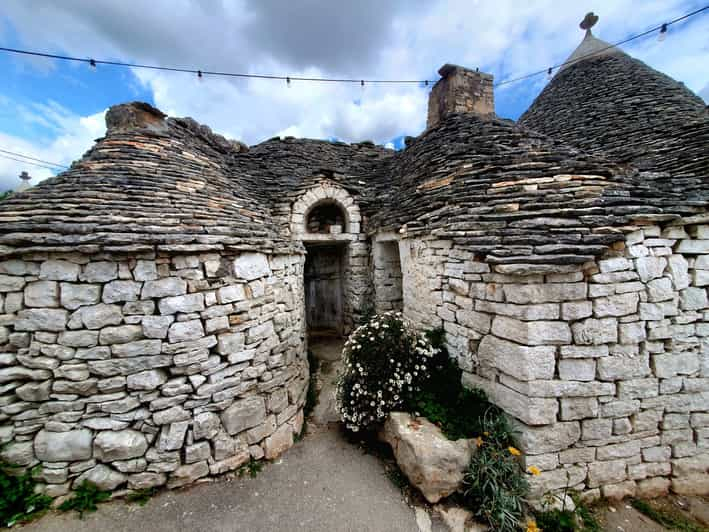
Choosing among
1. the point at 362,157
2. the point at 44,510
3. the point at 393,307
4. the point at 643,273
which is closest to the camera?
the point at 44,510

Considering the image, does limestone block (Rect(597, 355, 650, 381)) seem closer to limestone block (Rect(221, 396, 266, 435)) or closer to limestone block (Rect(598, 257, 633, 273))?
limestone block (Rect(598, 257, 633, 273))

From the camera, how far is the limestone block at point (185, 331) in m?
2.89

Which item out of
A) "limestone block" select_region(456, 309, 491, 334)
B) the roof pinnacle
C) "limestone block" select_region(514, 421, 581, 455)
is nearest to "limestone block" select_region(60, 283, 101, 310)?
"limestone block" select_region(456, 309, 491, 334)

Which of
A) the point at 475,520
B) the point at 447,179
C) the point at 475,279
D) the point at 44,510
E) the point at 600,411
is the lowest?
the point at 475,520

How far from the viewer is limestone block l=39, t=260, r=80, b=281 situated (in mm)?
2633

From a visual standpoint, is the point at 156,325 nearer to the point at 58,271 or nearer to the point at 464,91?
the point at 58,271

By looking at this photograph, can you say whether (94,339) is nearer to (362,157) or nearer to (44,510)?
(44,510)

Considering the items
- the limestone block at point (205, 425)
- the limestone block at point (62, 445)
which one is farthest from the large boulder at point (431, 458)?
the limestone block at point (62, 445)

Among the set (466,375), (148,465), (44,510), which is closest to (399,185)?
(466,375)

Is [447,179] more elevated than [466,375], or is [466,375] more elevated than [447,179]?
[447,179]

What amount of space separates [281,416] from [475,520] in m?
2.66

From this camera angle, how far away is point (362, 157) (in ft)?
26.9

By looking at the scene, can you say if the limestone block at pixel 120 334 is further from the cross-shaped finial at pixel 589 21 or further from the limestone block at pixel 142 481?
the cross-shaped finial at pixel 589 21

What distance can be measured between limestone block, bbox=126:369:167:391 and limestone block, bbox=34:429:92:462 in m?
0.68
